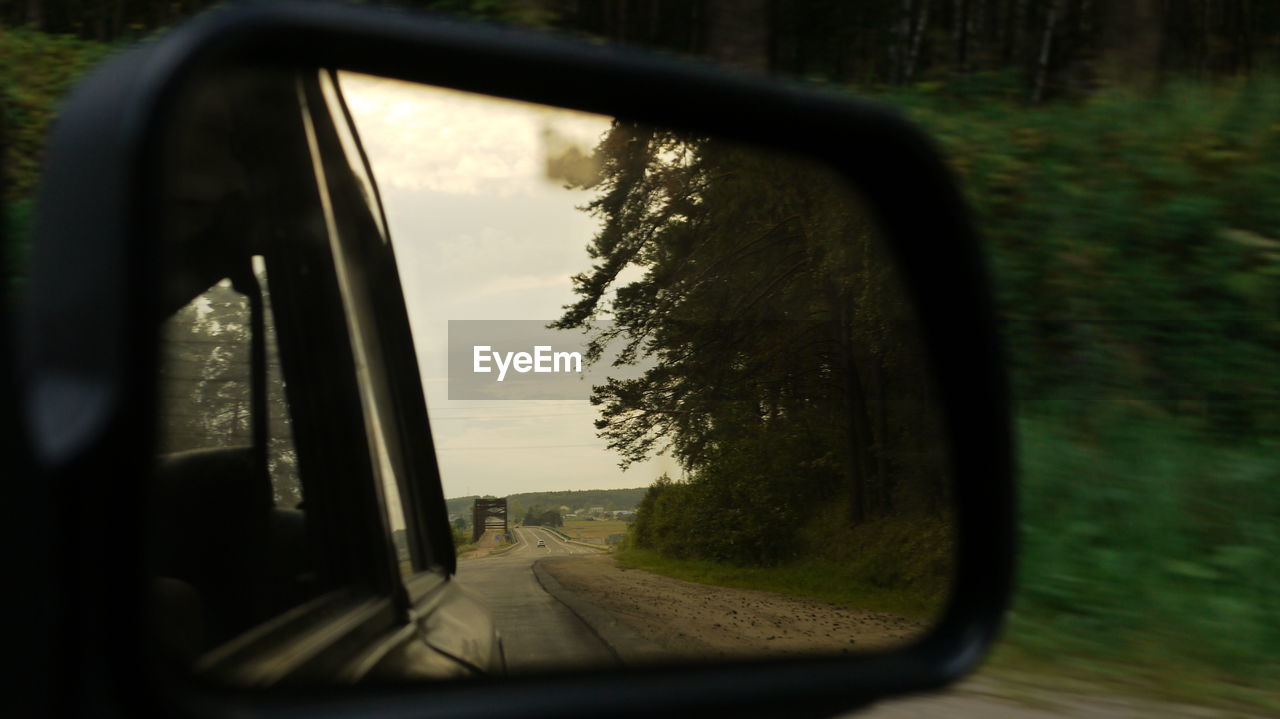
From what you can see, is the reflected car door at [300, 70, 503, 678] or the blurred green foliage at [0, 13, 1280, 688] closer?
the reflected car door at [300, 70, 503, 678]

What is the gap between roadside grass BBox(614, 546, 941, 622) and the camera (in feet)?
4.92

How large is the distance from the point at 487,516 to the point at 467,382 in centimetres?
18

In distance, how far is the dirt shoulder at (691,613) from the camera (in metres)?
→ 1.44

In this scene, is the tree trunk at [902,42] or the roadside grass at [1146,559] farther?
the tree trunk at [902,42]

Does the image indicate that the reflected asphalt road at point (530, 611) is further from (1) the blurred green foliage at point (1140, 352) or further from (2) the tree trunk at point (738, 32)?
(2) the tree trunk at point (738, 32)

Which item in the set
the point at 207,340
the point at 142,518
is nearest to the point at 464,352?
the point at 207,340

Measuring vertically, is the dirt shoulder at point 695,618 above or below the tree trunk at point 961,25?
below

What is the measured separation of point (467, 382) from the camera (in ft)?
4.50

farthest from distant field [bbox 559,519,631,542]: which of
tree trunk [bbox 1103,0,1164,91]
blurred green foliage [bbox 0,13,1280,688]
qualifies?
tree trunk [bbox 1103,0,1164,91]

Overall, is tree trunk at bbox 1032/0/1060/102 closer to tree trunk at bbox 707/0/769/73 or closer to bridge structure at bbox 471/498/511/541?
tree trunk at bbox 707/0/769/73

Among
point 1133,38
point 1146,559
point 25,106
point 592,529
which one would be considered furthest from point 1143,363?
point 592,529

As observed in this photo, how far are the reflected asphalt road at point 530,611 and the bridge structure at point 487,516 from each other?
0.10 ft

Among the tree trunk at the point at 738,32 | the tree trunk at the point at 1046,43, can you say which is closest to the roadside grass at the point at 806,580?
the tree trunk at the point at 738,32

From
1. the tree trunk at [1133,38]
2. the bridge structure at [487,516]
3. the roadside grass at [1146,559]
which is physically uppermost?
the tree trunk at [1133,38]
